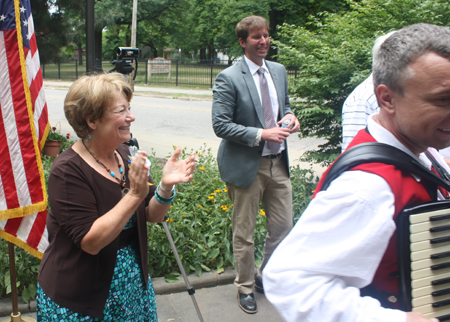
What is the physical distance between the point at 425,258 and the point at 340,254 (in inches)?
10.2

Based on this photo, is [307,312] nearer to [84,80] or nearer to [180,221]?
[84,80]

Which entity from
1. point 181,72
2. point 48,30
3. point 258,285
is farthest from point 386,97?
point 181,72

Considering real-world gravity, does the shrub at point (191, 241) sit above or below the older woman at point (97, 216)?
below

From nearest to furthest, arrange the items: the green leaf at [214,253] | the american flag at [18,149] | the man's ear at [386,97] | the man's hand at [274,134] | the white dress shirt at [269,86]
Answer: the man's ear at [386,97] → the american flag at [18,149] → the man's hand at [274,134] → the white dress shirt at [269,86] → the green leaf at [214,253]

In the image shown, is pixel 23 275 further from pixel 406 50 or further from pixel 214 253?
pixel 406 50

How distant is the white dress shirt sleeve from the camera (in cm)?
105


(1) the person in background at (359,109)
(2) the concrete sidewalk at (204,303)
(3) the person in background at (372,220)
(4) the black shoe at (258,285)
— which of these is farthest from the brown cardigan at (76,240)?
(4) the black shoe at (258,285)

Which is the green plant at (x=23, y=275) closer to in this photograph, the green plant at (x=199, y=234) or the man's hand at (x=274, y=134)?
the green plant at (x=199, y=234)

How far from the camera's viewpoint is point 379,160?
1139 millimetres

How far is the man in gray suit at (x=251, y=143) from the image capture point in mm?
3197

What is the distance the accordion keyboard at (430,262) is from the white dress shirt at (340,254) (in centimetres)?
9

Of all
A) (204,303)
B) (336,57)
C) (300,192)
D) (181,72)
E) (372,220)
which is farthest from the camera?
(181,72)

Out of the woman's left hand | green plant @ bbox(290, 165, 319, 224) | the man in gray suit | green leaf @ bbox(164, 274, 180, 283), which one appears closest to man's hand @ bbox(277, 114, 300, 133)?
the man in gray suit

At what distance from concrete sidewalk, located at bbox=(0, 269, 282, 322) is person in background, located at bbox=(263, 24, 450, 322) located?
7.01 ft
